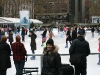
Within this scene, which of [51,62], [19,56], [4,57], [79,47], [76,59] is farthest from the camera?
[19,56]

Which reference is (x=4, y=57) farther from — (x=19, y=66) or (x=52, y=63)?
(x=52, y=63)

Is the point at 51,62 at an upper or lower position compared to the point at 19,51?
upper

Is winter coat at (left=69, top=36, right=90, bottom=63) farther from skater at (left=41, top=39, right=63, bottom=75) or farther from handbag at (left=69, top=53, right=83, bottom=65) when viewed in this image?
skater at (left=41, top=39, right=63, bottom=75)

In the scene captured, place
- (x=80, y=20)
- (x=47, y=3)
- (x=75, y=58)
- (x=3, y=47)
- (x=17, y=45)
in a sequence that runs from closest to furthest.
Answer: (x=75, y=58) → (x=3, y=47) → (x=17, y=45) → (x=47, y=3) → (x=80, y=20)

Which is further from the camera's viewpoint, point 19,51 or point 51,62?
point 19,51

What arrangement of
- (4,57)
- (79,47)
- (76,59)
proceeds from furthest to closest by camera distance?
1. (4,57)
2. (79,47)
3. (76,59)

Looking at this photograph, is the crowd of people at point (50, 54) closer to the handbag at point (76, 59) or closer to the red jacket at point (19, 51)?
the red jacket at point (19, 51)

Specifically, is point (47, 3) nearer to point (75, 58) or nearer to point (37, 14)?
point (37, 14)

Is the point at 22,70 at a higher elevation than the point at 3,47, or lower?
lower

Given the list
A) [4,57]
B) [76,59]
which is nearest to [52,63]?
[76,59]

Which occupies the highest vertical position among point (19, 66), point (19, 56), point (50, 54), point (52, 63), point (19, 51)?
point (50, 54)

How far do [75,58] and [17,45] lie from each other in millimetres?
2238

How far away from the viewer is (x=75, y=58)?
22.5 feet

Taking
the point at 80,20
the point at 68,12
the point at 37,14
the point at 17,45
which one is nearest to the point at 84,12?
the point at 80,20
